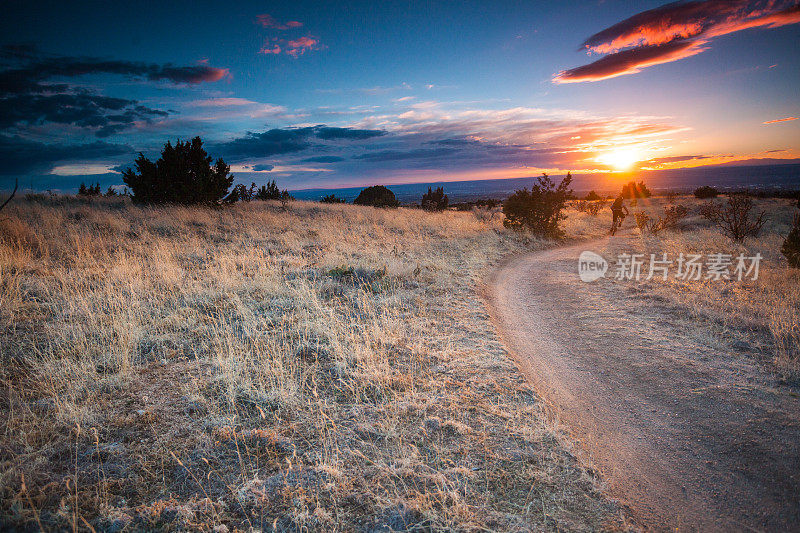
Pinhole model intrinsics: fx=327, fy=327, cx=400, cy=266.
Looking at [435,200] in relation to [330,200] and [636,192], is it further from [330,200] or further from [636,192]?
[636,192]

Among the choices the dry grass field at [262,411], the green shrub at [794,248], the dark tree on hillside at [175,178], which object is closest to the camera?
the dry grass field at [262,411]

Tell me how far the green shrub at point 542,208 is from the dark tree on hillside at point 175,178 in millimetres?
18622

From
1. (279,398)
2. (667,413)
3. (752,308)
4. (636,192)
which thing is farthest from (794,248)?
(636,192)

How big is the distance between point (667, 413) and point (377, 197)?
35.6 metres

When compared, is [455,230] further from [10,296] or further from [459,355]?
[10,296]

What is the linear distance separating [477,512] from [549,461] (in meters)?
1.04

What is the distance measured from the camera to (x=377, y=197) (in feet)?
124

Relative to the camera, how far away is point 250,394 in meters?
4.12

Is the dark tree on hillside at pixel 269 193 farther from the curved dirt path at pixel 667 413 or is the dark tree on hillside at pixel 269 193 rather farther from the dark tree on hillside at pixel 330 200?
the curved dirt path at pixel 667 413

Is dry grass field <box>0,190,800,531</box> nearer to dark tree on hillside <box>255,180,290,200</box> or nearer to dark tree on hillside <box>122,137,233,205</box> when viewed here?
dark tree on hillside <box>122,137,233,205</box>

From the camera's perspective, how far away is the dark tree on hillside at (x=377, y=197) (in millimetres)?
36250

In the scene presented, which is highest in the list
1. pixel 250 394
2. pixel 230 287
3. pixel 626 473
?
pixel 230 287

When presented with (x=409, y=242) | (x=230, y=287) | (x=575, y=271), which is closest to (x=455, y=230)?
(x=409, y=242)

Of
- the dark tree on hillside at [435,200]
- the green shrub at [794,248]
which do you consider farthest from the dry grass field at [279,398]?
the dark tree on hillside at [435,200]
